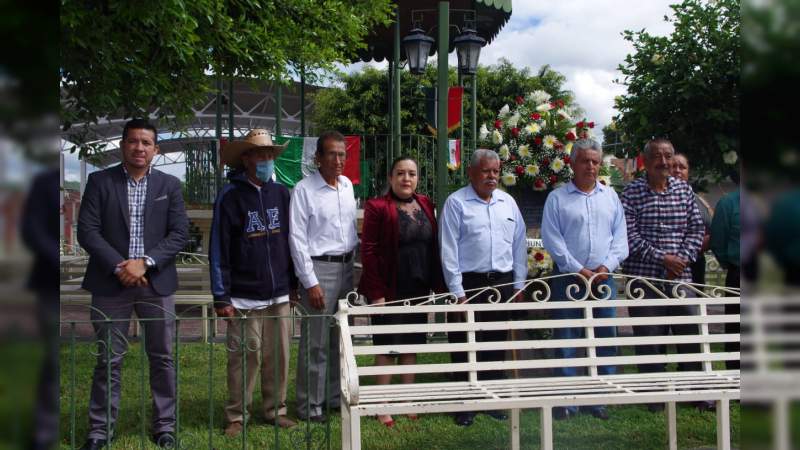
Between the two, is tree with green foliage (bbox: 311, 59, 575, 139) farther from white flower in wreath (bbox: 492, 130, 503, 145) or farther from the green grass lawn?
the green grass lawn

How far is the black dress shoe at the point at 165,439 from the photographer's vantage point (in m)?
4.09

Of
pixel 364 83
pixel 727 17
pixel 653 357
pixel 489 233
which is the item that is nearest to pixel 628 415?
pixel 653 357

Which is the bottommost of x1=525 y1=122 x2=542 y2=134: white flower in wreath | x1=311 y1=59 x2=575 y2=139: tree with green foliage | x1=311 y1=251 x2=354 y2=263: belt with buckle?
x1=311 y1=251 x2=354 y2=263: belt with buckle

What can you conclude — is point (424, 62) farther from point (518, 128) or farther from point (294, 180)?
point (294, 180)

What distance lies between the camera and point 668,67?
5.45m

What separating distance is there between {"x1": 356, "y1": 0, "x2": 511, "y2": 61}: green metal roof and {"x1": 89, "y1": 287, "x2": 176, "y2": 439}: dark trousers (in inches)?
206

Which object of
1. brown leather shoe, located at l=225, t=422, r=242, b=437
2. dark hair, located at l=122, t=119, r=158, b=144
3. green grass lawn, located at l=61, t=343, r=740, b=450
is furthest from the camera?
brown leather shoe, located at l=225, t=422, r=242, b=437

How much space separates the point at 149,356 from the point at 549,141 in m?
3.33

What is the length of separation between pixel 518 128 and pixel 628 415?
7.62 ft

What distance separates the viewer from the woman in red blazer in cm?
455

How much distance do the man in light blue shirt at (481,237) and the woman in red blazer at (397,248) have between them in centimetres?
17

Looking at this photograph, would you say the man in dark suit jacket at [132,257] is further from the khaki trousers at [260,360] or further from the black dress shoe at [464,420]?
the black dress shoe at [464,420]

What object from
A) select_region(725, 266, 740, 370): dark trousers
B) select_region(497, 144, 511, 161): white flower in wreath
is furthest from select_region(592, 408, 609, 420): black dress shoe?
select_region(497, 144, 511, 161): white flower in wreath

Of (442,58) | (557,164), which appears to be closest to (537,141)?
(557,164)
